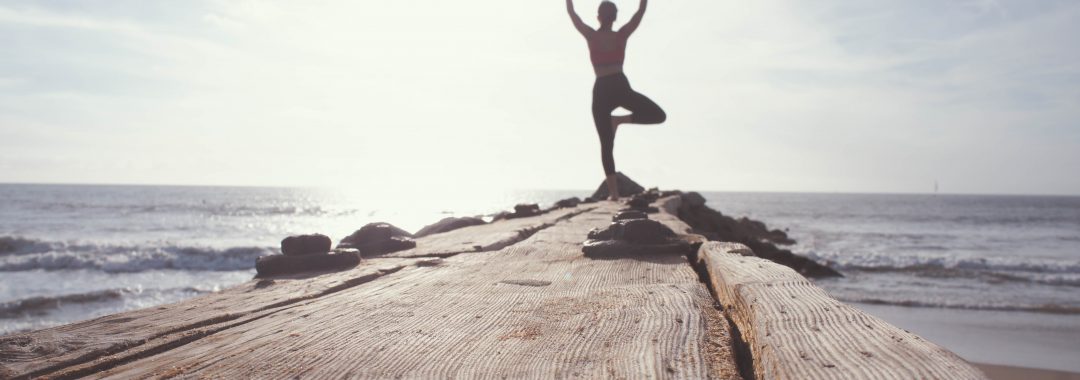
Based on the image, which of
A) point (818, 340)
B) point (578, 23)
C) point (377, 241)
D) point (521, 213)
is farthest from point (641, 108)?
point (818, 340)

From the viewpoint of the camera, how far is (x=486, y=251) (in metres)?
2.92

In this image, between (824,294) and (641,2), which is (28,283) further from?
(824,294)

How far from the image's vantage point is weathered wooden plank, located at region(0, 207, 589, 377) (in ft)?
3.91

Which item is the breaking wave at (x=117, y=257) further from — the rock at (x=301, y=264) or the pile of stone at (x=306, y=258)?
the rock at (x=301, y=264)

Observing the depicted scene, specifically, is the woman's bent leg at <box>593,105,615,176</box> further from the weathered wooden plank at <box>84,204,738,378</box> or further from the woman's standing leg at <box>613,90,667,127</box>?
the weathered wooden plank at <box>84,204,738,378</box>

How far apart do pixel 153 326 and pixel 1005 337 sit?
35.0 ft

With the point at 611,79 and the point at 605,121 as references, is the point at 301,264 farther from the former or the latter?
the point at 605,121

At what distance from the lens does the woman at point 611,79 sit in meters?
5.74

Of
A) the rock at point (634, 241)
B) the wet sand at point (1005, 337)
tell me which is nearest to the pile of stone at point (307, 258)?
the rock at point (634, 241)

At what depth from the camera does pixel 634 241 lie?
272 cm

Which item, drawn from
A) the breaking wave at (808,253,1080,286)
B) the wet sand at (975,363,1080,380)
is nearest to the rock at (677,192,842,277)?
the wet sand at (975,363,1080,380)

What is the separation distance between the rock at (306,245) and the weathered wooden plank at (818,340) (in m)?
1.62

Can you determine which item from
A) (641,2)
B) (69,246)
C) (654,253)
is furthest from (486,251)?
(69,246)

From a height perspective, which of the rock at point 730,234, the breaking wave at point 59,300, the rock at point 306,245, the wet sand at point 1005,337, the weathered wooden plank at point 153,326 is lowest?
the breaking wave at point 59,300
